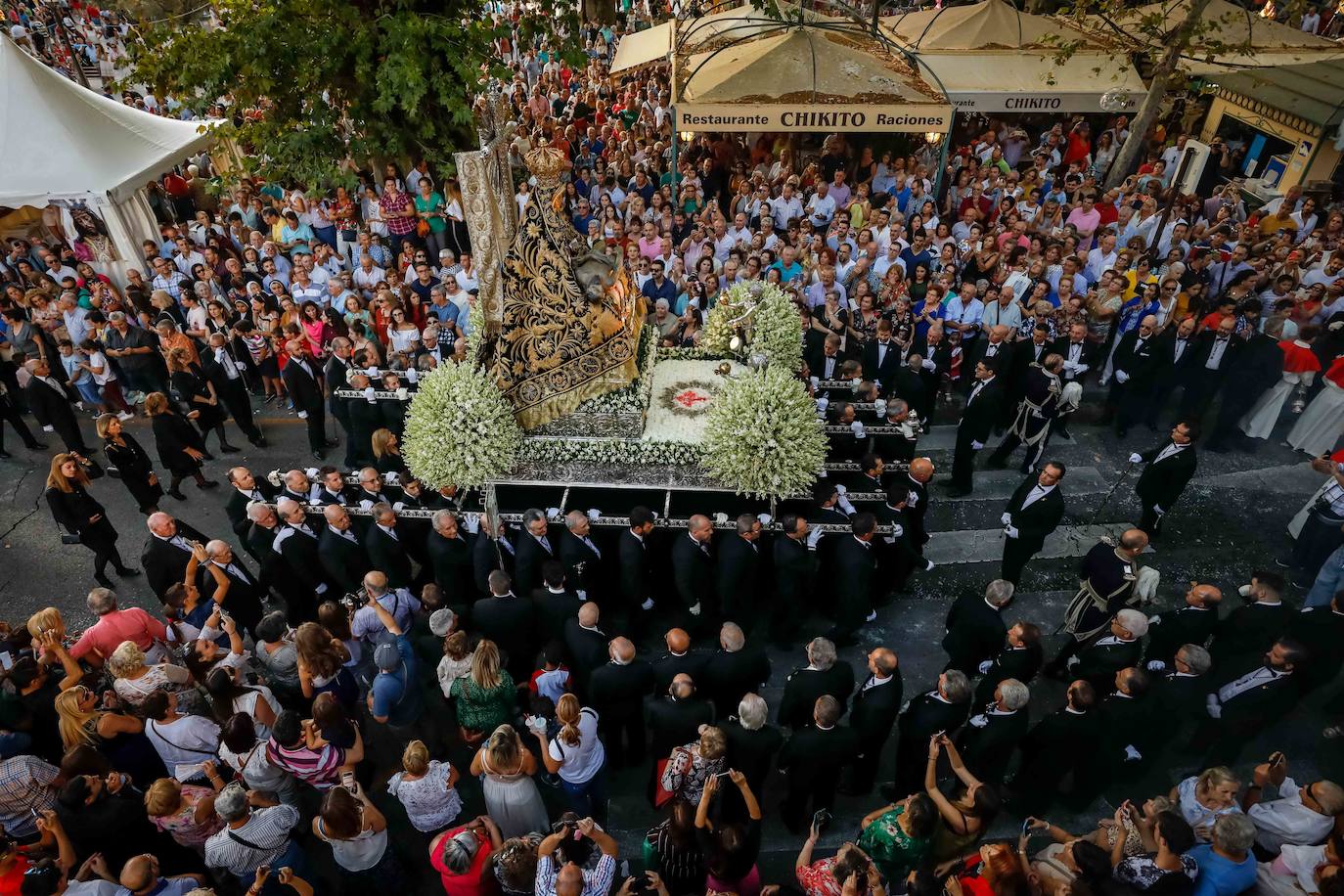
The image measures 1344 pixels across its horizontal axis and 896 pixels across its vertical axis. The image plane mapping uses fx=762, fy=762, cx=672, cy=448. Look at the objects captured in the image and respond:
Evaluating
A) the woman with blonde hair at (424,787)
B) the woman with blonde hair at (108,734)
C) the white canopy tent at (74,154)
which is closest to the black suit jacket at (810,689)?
the woman with blonde hair at (424,787)

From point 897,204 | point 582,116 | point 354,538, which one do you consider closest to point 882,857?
point 354,538

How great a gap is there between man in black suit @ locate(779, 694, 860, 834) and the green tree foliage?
1049 centimetres

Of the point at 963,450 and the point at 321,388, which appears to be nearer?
the point at 963,450

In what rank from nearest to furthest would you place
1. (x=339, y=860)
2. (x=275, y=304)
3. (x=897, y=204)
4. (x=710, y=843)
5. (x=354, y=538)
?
(x=710, y=843) → (x=339, y=860) → (x=354, y=538) → (x=275, y=304) → (x=897, y=204)

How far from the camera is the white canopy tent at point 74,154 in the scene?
1180 centimetres

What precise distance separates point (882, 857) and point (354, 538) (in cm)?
519

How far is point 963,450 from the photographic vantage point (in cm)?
917

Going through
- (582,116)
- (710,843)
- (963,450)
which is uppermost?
(582,116)

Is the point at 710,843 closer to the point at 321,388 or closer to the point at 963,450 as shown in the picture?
the point at 963,450

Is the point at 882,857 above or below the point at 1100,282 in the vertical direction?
below

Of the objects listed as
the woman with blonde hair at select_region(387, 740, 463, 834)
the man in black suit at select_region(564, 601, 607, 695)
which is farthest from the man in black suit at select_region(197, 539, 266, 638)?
the man in black suit at select_region(564, 601, 607, 695)

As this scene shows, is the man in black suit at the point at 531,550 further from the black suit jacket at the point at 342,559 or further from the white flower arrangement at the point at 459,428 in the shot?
the black suit jacket at the point at 342,559

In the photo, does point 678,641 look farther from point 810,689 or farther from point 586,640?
point 810,689

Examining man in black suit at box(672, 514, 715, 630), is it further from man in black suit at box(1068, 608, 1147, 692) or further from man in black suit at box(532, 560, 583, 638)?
man in black suit at box(1068, 608, 1147, 692)
